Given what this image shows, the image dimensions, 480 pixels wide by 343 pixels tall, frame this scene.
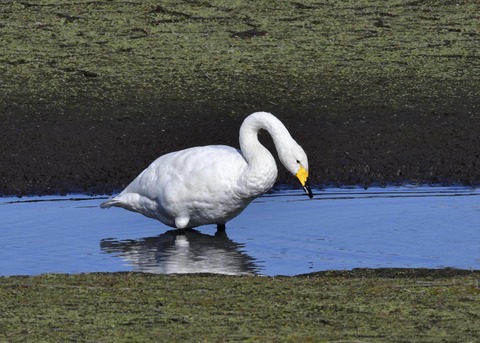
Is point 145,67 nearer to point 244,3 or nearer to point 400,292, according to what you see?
point 244,3

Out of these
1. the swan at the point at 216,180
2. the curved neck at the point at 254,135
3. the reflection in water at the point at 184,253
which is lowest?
the reflection in water at the point at 184,253

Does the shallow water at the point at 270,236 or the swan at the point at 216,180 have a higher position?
the swan at the point at 216,180

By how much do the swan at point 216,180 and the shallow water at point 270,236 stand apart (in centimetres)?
16

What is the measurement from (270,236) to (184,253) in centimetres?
58

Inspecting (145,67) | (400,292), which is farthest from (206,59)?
(400,292)

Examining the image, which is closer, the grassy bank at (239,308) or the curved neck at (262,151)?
the grassy bank at (239,308)

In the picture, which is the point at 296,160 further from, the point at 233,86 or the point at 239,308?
the point at 233,86

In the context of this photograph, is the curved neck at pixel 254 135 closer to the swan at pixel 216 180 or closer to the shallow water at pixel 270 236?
the swan at pixel 216 180

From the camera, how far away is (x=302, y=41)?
1398 centimetres

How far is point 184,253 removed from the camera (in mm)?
7750

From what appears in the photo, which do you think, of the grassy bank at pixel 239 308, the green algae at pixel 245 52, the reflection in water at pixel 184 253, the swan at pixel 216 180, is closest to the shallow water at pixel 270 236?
the reflection in water at pixel 184 253

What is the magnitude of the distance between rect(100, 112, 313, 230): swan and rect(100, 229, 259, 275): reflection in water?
6.9 inches

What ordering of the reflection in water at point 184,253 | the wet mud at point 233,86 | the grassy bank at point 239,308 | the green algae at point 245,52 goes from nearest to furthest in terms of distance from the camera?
the grassy bank at point 239,308 < the reflection in water at point 184,253 < the wet mud at point 233,86 < the green algae at point 245,52

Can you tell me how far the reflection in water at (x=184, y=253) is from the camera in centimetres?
718
